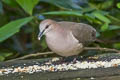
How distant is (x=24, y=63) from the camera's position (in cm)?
375

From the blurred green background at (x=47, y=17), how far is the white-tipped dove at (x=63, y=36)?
1.16 ft

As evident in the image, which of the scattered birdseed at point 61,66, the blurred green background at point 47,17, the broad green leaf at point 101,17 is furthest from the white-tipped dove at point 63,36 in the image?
the broad green leaf at point 101,17

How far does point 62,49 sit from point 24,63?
0.41 metres

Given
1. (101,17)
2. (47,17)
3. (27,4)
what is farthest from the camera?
(47,17)

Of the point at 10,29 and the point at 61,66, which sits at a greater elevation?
the point at 10,29

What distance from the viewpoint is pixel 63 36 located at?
368 cm

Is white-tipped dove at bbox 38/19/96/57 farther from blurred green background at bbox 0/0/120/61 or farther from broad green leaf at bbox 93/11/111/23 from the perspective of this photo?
broad green leaf at bbox 93/11/111/23

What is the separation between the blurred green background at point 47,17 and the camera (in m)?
4.17

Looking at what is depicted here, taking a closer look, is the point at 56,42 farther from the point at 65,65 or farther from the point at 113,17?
the point at 113,17

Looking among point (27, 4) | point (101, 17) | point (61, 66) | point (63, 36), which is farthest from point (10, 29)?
point (101, 17)

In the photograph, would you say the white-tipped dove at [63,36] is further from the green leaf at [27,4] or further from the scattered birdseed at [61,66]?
the green leaf at [27,4]

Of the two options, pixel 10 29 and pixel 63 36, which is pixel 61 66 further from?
pixel 10 29

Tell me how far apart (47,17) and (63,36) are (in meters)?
1.39

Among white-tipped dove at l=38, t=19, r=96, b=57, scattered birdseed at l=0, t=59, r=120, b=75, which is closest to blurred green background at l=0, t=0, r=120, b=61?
white-tipped dove at l=38, t=19, r=96, b=57
